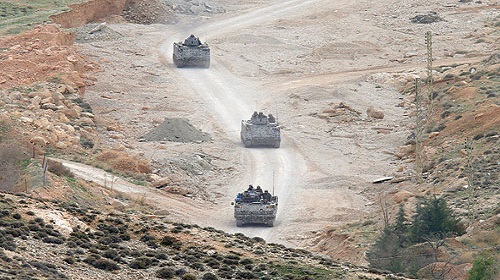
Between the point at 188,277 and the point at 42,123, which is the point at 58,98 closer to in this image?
the point at 42,123

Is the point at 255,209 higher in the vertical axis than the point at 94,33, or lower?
lower

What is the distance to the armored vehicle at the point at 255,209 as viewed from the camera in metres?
58.7

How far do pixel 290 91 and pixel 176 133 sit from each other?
48.6ft

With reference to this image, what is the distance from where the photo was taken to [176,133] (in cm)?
7438

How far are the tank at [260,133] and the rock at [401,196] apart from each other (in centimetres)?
1269

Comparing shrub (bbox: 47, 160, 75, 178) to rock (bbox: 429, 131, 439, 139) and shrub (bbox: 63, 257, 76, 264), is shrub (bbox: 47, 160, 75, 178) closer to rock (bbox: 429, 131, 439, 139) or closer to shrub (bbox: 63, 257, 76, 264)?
shrub (bbox: 63, 257, 76, 264)

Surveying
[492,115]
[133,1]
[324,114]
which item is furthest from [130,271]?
[133,1]

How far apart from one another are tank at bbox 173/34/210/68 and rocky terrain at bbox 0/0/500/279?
40.8 inches

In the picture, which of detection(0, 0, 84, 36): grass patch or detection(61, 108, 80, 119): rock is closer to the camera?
detection(61, 108, 80, 119): rock

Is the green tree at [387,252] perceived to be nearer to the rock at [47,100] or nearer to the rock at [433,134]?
the rock at [433,134]

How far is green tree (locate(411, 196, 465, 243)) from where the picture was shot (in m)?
51.9

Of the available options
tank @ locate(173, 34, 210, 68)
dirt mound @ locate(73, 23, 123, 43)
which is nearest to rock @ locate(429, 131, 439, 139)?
tank @ locate(173, 34, 210, 68)

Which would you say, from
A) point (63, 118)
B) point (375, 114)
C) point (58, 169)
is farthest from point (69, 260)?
point (375, 114)

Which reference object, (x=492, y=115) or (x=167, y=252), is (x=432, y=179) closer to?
(x=492, y=115)
